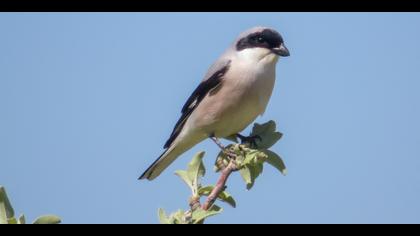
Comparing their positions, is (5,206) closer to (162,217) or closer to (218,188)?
(162,217)

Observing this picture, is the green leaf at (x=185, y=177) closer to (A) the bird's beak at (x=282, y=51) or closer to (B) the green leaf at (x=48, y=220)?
(B) the green leaf at (x=48, y=220)

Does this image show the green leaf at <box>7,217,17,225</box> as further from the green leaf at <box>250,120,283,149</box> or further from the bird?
the bird

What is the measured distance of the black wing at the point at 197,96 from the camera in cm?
518

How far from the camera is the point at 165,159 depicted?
16.8 ft

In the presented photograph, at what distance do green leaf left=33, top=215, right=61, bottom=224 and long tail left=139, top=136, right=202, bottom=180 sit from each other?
10.3 feet

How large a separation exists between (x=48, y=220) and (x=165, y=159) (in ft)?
11.1

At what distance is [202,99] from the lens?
205 inches

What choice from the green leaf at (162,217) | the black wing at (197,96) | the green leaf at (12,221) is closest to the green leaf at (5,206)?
the green leaf at (12,221)

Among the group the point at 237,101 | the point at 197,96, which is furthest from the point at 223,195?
the point at 197,96

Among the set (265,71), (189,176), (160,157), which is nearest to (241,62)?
(265,71)
